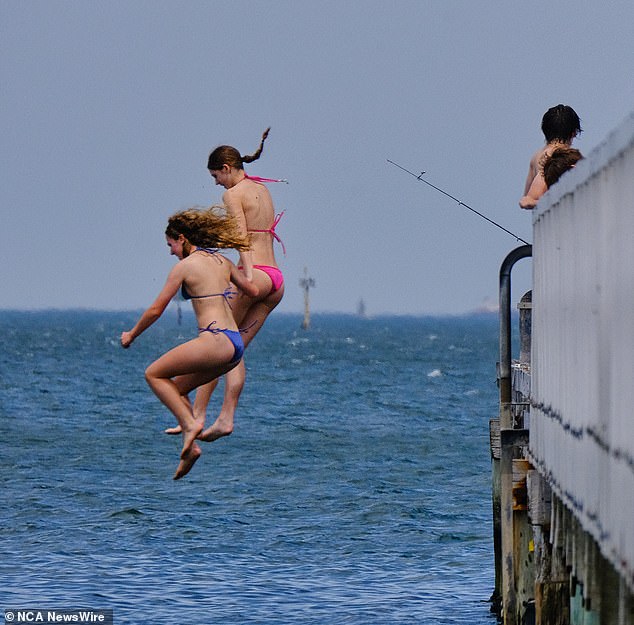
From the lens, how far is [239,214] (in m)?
11.2

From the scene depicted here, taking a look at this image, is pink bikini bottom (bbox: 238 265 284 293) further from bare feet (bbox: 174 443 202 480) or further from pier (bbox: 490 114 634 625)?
pier (bbox: 490 114 634 625)

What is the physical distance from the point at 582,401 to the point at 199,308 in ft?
10.5

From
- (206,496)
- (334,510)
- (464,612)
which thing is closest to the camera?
(464,612)

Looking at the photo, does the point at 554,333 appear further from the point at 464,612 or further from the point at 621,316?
the point at 464,612

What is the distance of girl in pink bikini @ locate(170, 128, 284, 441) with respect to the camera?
1111cm

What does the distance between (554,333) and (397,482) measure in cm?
3040

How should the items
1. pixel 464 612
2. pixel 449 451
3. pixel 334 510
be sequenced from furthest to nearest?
1. pixel 449 451
2. pixel 334 510
3. pixel 464 612

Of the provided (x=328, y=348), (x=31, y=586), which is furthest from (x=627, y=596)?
(x=328, y=348)

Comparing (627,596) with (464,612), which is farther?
(464,612)

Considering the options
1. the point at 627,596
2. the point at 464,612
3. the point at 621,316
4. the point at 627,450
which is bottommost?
the point at 464,612

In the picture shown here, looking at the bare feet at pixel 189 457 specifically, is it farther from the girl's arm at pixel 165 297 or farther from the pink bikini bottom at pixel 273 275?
the pink bikini bottom at pixel 273 275

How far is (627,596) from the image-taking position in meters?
7.49

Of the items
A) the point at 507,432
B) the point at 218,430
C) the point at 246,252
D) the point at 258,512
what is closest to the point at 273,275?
the point at 246,252

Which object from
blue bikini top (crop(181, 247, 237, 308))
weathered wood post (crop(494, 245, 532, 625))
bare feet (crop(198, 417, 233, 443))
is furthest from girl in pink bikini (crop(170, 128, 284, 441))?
weathered wood post (crop(494, 245, 532, 625))
